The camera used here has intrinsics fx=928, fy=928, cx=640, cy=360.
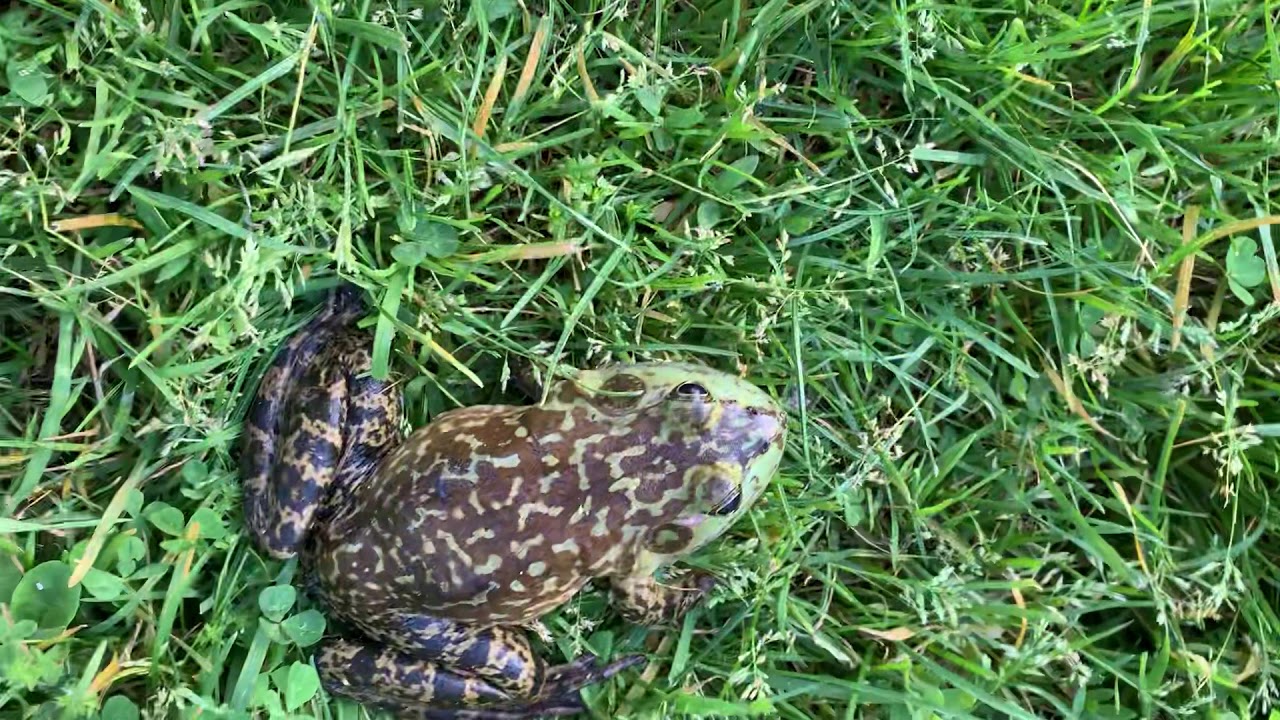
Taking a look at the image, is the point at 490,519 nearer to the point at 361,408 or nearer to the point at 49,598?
the point at 361,408

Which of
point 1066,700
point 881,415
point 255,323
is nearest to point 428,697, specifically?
point 255,323

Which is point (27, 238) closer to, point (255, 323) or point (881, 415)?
point (255, 323)

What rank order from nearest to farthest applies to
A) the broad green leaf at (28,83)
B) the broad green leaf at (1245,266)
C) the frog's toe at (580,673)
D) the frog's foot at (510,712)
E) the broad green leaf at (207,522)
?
the broad green leaf at (28,83), the broad green leaf at (207,522), the frog's foot at (510,712), the frog's toe at (580,673), the broad green leaf at (1245,266)

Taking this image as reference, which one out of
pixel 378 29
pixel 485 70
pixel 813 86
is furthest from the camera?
pixel 813 86

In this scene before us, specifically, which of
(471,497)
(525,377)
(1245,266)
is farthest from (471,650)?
(1245,266)

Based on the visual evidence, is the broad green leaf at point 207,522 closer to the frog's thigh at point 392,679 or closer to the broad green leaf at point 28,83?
the frog's thigh at point 392,679

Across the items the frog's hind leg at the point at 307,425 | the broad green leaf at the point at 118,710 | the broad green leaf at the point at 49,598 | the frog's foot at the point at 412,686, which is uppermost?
the frog's hind leg at the point at 307,425

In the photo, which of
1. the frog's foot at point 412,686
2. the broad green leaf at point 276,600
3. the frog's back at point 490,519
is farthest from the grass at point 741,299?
the frog's back at point 490,519
